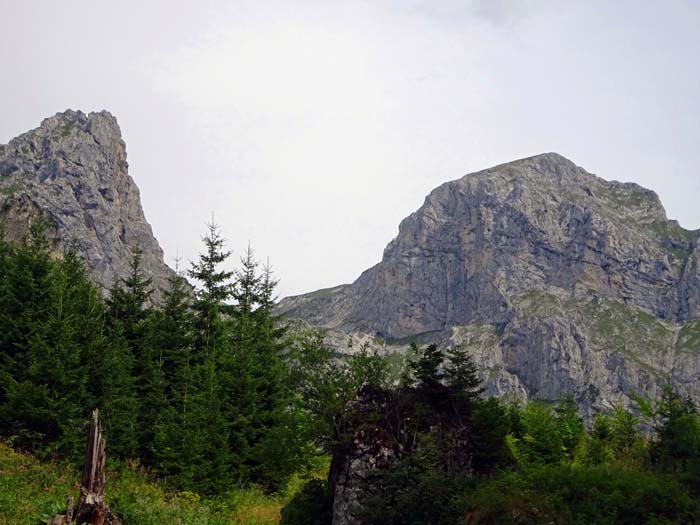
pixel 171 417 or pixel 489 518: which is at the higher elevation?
pixel 171 417

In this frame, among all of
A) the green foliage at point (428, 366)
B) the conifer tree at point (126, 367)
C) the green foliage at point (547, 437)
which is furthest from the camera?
the conifer tree at point (126, 367)

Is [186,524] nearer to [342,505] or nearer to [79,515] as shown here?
[342,505]

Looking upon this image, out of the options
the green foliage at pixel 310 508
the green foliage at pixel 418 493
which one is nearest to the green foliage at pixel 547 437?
the green foliage at pixel 418 493

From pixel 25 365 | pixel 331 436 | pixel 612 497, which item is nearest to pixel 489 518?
pixel 612 497

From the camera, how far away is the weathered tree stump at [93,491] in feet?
45.0

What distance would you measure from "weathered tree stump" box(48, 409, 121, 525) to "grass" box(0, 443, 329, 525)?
477 mm

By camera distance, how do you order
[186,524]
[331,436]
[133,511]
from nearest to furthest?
[133,511] → [186,524] → [331,436]

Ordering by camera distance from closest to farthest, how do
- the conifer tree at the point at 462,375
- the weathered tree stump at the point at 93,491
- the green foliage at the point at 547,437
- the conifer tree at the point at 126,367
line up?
the weathered tree stump at the point at 93,491 → the conifer tree at the point at 462,375 → the green foliage at the point at 547,437 → the conifer tree at the point at 126,367

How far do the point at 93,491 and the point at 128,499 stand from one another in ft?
22.7

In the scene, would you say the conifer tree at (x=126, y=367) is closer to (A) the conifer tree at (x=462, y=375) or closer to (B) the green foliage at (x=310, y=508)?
(B) the green foliage at (x=310, y=508)

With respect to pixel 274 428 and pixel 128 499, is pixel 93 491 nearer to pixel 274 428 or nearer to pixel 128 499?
pixel 128 499

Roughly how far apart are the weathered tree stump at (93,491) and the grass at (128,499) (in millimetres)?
477

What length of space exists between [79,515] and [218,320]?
21305mm

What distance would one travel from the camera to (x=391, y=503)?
18.5 metres
